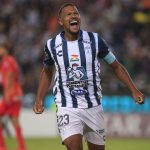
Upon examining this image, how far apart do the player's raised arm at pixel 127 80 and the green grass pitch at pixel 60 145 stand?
606cm

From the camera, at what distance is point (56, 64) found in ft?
28.3

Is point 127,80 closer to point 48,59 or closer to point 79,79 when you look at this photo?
point 79,79

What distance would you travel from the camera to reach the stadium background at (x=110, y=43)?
18.2 m

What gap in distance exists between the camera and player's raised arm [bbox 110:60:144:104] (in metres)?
8.48

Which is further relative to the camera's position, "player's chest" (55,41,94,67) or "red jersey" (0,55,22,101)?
"red jersey" (0,55,22,101)

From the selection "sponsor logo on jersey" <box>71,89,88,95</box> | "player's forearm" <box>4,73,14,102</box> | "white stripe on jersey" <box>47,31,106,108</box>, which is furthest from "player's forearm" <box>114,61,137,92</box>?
"player's forearm" <box>4,73,14,102</box>

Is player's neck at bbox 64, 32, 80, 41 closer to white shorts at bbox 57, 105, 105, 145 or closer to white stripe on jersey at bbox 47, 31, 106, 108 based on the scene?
white stripe on jersey at bbox 47, 31, 106, 108

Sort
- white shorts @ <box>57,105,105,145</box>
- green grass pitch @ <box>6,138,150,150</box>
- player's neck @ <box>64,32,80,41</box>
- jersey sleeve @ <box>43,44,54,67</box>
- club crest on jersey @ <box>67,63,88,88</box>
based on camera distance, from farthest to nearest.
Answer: green grass pitch @ <box>6,138,150,150</box>
jersey sleeve @ <box>43,44,54,67</box>
player's neck @ <box>64,32,80,41</box>
club crest on jersey @ <box>67,63,88,88</box>
white shorts @ <box>57,105,105,145</box>

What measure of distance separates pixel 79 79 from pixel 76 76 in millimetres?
49

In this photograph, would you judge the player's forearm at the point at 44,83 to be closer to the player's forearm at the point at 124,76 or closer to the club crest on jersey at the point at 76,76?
the club crest on jersey at the point at 76,76

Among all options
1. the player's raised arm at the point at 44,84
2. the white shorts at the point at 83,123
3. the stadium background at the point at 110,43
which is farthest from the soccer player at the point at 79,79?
the stadium background at the point at 110,43

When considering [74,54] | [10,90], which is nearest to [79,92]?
[74,54]

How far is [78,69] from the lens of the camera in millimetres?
8500

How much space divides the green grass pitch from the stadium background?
22 millimetres
